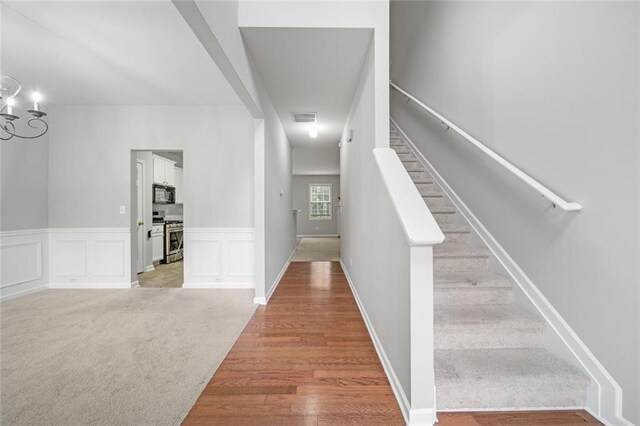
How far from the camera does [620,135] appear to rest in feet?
4.31

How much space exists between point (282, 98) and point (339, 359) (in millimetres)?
3183

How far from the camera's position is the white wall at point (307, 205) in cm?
1141

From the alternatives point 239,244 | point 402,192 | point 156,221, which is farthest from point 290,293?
point 156,221

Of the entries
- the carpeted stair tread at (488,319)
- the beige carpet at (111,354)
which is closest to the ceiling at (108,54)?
the beige carpet at (111,354)

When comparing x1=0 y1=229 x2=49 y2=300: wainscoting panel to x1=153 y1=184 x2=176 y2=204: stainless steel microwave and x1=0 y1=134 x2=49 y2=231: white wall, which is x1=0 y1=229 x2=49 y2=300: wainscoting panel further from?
x1=153 y1=184 x2=176 y2=204: stainless steel microwave

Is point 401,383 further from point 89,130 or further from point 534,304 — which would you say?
point 89,130

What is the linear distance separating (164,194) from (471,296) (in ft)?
19.0

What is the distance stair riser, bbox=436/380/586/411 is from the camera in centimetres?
142

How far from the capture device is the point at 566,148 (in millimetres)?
1587

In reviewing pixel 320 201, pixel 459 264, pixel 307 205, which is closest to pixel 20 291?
pixel 459 264

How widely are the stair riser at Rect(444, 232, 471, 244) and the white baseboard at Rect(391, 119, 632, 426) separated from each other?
105mm

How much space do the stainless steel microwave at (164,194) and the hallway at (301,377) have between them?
3.86 m

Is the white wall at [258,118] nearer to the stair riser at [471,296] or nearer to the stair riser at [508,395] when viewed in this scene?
the stair riser at [471,296]

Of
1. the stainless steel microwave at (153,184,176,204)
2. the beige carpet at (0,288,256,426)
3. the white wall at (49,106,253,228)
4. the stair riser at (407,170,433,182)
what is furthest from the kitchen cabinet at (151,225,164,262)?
the stair riser at (407,170,433,182)
